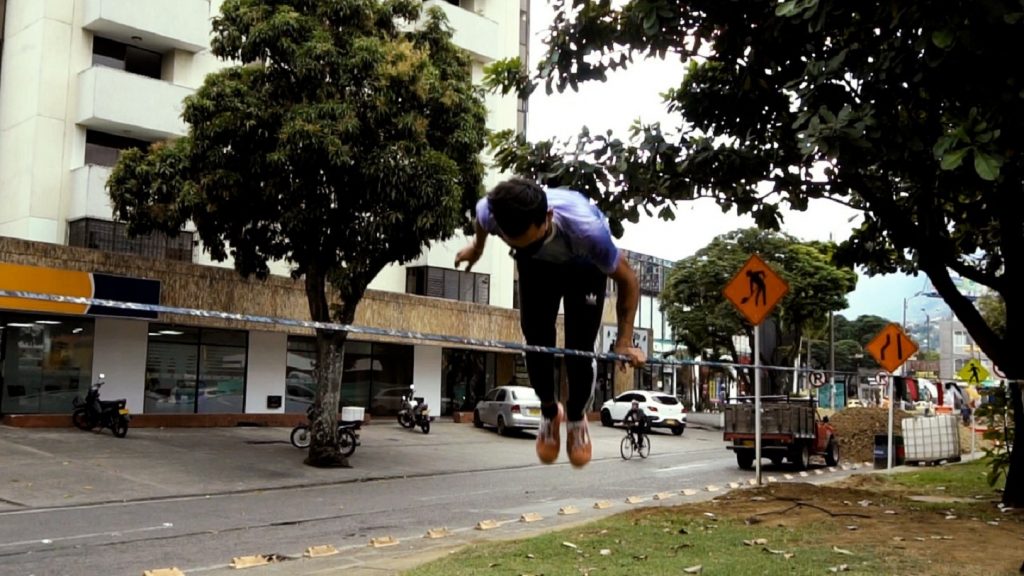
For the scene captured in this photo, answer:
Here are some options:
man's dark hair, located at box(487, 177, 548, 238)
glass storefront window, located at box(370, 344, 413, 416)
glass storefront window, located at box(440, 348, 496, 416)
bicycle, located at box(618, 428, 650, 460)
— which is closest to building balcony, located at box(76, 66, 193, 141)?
glass storefront window, located at box(370, 344, 413, 416)

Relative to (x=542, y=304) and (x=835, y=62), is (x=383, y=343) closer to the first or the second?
(x=835, y=62)

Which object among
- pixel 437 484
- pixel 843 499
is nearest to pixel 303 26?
pixel 437 484

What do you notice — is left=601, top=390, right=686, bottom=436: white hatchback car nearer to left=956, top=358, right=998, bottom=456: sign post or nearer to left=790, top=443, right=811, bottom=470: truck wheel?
left=790, top=443, right=811, bottom=470: truck wheel

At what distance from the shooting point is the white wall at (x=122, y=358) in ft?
66.7

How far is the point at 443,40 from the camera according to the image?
671 inches

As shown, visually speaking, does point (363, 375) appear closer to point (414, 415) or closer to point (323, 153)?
point (414, 415)

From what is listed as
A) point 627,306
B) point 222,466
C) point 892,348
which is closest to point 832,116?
point 627,306

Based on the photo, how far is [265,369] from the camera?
2383 cm

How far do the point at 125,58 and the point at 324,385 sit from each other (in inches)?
457

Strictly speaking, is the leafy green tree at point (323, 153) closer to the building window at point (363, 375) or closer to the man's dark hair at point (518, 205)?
the building window at point (363, 375)

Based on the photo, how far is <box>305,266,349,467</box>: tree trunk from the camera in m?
16.5

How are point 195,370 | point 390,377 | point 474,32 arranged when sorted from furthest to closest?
1. point 474,32
2. point 390,377
3. point 195,370

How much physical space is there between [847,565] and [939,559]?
0.91m

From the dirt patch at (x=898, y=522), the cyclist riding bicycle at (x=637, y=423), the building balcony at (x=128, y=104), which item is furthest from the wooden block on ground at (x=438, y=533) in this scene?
the building balcony at (x=128, y=104)
